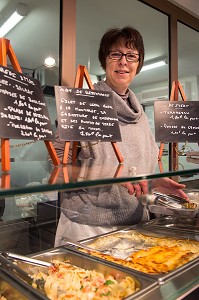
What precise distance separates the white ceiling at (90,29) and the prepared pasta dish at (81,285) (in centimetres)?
167

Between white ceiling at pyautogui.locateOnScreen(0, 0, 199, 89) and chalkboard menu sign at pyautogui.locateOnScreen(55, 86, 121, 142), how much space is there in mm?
1043

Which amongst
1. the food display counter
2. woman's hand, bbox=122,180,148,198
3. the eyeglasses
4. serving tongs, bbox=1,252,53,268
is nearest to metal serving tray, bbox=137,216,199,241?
the food display counter

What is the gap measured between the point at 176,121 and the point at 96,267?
3.57 feet

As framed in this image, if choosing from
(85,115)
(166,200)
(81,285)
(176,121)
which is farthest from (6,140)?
(176,121)

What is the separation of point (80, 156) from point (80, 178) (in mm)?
767

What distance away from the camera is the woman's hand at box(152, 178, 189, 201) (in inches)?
58.9

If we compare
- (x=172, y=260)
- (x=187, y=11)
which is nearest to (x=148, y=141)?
(x=172, y=260)

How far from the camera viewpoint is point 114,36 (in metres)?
1.88

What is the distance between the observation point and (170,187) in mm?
1548

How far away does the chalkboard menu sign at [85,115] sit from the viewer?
4.28ft

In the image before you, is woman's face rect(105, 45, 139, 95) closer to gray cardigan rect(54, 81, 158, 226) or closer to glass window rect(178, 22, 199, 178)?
gray cardigan rect(54, 81, 158, 226)

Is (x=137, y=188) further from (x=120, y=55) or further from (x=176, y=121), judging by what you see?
(x=120, y=55)

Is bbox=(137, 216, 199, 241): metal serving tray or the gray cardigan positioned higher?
the gray cardigan

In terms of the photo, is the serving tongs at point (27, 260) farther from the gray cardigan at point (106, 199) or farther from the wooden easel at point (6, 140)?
the gray cardigan at point (106, 199)
